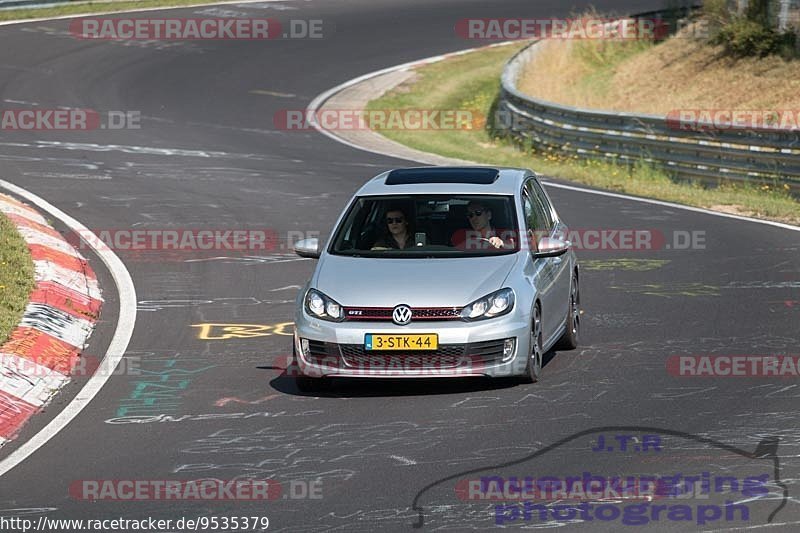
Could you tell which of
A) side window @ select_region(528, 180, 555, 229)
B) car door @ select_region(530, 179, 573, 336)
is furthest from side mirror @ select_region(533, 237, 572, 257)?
side window @ select_region(528, 180, 555, 229)

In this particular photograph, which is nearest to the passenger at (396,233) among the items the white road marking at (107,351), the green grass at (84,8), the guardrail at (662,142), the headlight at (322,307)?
the headlight at (322,307)

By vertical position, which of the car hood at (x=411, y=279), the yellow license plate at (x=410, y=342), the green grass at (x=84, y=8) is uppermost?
the car hood at (x=411, y=279)

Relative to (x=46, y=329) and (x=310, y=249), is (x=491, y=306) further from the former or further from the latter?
(x=46, y=329)

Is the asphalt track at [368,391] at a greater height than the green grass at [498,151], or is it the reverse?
the asphalt track at [368,391]

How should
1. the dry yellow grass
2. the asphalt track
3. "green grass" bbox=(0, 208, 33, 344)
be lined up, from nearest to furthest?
the asphalt track, "green grass" bbox=(0, 208, 33, 344), the dry yellow grass

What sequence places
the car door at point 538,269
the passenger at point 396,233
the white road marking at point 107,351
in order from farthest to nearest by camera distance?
the passenger at point 396,233 < the car door at point 538,269 < the white road marking at point 107,351

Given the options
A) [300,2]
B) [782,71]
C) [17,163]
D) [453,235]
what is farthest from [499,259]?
[300,2]

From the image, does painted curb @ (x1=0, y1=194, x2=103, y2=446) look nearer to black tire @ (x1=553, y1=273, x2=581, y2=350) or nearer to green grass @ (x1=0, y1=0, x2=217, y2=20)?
black tire @ (x1=553, y1=273, x2=581, y2=350)

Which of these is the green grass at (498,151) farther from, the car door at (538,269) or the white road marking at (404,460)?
the white road marking at (404,460)

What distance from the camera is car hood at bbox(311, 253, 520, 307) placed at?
33.3 feet

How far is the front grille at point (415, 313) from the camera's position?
1005 centimetres

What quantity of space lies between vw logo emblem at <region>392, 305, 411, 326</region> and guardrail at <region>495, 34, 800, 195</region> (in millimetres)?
11791

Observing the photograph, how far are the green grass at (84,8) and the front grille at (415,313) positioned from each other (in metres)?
34.7

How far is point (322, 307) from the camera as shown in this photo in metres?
10.3
